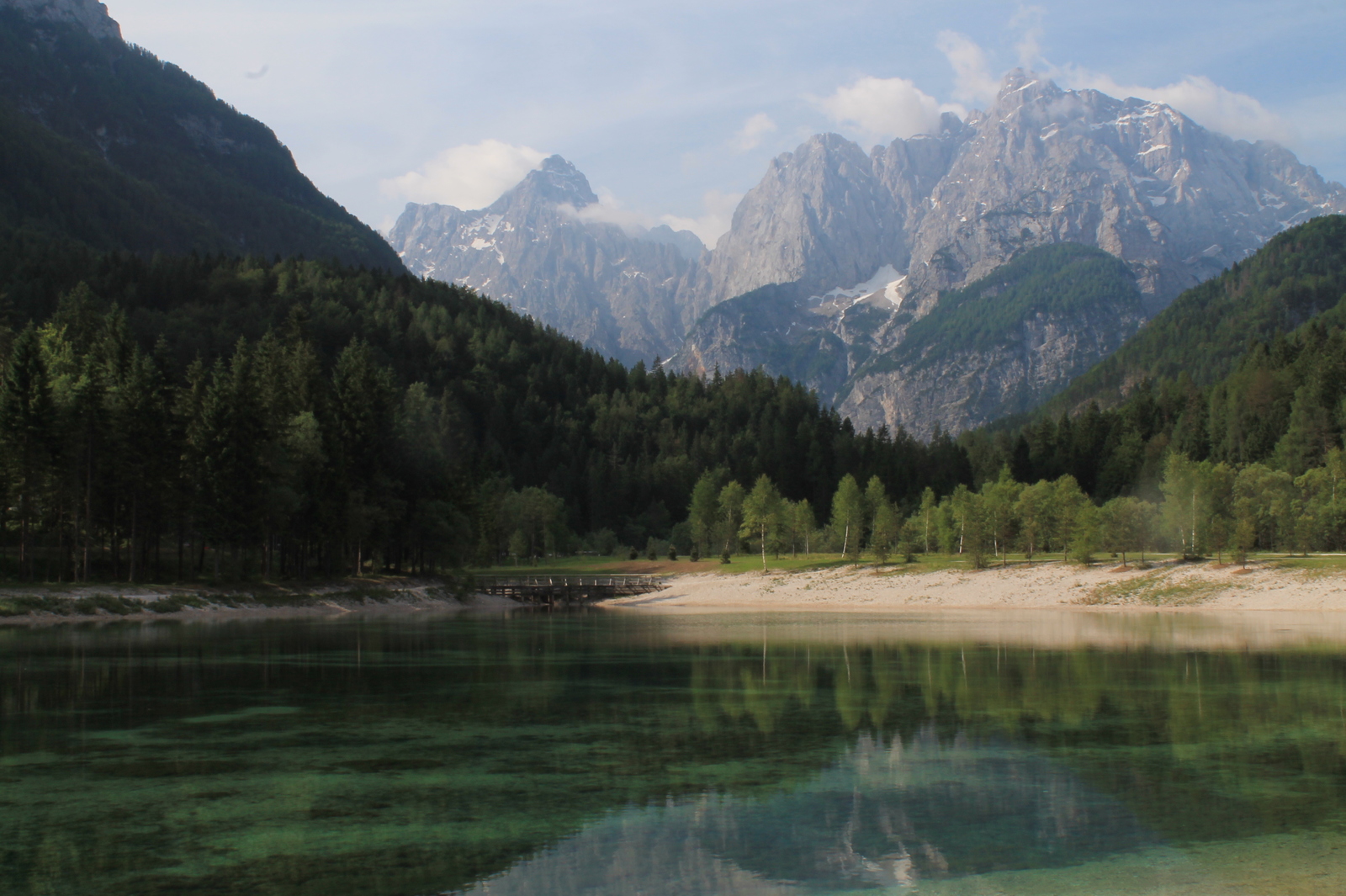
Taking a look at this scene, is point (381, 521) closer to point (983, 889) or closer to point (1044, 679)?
point (1044, 679)

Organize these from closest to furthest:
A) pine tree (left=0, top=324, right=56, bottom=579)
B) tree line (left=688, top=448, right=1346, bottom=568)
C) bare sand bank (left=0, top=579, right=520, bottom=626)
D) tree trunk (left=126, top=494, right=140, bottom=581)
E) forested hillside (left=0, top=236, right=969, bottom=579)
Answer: bare sand bank (left=0, top=579, right=520, bottom=626) → pine tree (left=0, top=324, right=56, bottom=579) → forested hillside (left=0, top=236, right=969, bottom=579) → tree trunk (left=126, top=494, right=140, bottom=581) → tree line (left=688, top=448, right=1346, bottom=568)

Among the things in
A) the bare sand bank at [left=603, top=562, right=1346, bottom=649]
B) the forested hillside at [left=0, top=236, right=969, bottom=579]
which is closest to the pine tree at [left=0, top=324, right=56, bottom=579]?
the forested hillside at [left=0, top=236, right=969, bottom=579]

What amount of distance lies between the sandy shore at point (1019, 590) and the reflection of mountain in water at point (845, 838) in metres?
58.9

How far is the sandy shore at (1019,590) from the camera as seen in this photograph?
67875 millimetres

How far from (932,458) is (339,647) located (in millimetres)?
160752

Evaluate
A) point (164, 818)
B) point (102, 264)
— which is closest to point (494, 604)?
point (164, 818)

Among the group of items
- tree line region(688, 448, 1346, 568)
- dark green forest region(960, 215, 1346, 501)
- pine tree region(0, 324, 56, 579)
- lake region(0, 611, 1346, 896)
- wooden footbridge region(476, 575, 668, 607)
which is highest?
dark green forest region(960, 215, 1346, 501)

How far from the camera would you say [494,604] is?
304 ft

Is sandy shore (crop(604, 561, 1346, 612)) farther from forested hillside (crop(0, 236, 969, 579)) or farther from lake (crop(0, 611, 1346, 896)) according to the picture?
lake (crop(0, 611, 1346, 896))

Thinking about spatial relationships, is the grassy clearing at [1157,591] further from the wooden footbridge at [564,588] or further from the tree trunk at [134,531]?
the tree trunk at [134,531]

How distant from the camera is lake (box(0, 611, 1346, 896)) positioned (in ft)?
40.0

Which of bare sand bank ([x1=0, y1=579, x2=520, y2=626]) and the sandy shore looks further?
the sandy shore

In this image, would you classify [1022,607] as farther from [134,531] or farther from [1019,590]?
[134,531]

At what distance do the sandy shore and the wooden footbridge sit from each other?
4.04 metres
